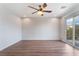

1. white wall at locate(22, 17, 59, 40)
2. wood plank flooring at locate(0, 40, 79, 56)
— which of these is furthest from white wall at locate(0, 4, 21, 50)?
white wall at locate(22, 17, 59, 40)

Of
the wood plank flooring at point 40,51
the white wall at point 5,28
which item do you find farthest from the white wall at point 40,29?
the wood plank flooring at point 40,51

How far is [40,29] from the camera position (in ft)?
33.8

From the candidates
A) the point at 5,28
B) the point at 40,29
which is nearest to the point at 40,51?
the point at 5,28

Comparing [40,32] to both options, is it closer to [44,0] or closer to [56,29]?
[56,29]

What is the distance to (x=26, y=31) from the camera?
33.9ft

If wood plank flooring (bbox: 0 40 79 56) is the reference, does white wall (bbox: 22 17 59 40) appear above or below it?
above

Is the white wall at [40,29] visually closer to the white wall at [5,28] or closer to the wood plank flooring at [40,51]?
the white wall at [5,28]

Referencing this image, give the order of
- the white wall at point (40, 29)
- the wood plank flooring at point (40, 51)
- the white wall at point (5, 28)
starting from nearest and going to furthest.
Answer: the wood plank flooring at point (40, 51), the white wall at point (5, 28), the white wall at point (40, 29)

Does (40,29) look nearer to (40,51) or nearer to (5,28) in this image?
(5,28)

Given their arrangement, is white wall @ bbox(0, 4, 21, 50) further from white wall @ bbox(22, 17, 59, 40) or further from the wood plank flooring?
white wall @ bbox(22, 17, 59, 40)

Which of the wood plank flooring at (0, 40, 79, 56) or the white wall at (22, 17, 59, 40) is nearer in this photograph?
the wood plank flooring at (0, 40, 79, 56)

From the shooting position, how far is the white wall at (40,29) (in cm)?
1027

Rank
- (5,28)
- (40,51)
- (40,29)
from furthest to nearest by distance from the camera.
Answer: (40,29), (5,28), (40,51)

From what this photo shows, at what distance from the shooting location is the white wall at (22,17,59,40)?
33.7 feet
